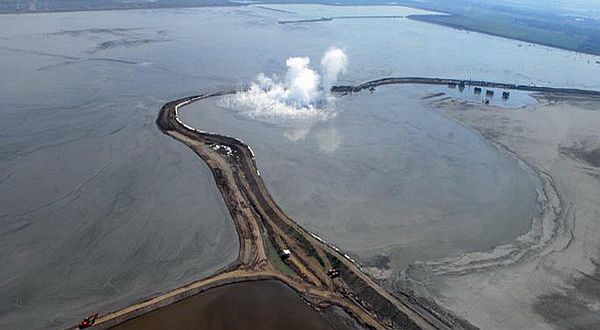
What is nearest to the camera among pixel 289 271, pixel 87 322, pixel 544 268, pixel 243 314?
pixel 87 322

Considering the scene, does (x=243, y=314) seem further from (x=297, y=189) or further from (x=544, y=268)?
(x=544, y=268)

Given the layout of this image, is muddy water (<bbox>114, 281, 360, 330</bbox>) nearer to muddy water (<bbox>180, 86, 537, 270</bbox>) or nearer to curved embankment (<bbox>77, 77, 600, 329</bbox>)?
curved embankment (<bbox>77, 77, 600, 329</bbox>)

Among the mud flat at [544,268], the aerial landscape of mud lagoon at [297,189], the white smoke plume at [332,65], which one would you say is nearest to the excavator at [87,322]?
the aerial landscape of mud lagoon at [297,189]

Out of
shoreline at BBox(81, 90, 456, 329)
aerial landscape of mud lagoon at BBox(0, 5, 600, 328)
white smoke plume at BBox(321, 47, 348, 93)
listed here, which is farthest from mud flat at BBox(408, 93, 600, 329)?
white smoke plume at BBox(321, 47, 348, 93)

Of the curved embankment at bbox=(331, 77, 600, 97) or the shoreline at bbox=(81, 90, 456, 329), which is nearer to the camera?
the shoreline at bbox=(81, 90, 456, 329)

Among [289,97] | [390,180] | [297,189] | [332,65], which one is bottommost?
[297,189]

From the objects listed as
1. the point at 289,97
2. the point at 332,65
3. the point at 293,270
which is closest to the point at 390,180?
the point at 293,270

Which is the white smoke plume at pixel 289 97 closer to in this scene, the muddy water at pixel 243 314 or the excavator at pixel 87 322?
the muddy water at pixel 243 314
